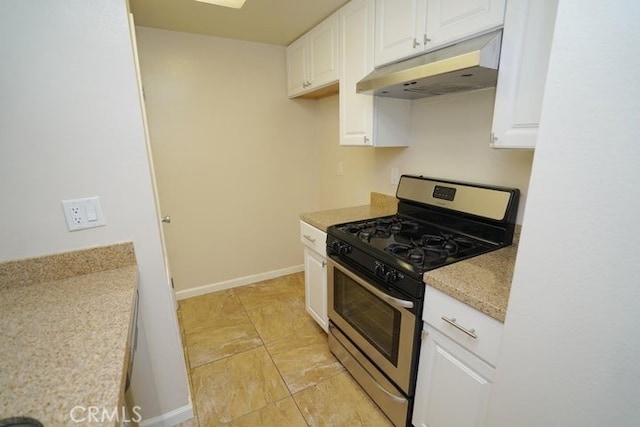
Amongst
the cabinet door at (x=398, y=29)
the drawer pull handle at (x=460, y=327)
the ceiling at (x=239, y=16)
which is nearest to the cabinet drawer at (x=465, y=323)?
the drawer pull handle at (x=460, y=327)

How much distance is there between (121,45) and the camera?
112cm

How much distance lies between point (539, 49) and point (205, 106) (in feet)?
7.83

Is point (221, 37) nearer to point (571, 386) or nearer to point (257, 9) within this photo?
point (257, 9)

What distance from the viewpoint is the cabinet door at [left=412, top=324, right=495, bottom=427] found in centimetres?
108

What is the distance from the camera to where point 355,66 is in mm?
1870

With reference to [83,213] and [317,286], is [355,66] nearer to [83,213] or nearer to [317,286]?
[317,286]

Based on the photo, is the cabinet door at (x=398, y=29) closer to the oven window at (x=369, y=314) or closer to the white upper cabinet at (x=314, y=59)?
the white upper cabinet at (x=314, y=59)

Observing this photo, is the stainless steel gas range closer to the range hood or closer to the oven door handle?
the oven door handle

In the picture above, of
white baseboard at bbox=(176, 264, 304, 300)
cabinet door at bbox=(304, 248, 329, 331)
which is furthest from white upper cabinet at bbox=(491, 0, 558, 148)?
white baseboard at bbox=(176, 264, 304, 300)

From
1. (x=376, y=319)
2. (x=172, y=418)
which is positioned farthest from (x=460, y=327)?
(x=172, y=418)

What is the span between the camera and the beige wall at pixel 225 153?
2.44 m

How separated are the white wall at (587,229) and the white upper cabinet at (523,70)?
1.31ft

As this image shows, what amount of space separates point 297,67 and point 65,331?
8.01ft

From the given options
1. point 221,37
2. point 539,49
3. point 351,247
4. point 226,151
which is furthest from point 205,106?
point 539,49
